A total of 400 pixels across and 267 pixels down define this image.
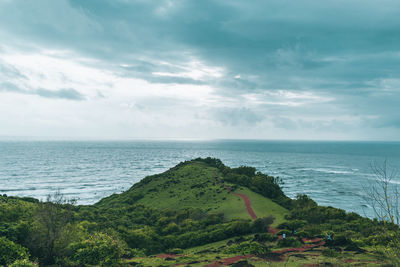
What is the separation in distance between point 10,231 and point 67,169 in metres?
167

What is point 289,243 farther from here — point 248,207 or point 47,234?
point 248,207

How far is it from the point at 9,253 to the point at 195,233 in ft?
105

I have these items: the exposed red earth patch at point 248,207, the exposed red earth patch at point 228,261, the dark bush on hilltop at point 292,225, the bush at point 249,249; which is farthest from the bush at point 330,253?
the exposed red earth patch at point 248,207

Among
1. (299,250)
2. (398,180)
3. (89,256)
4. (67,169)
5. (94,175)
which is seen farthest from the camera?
(67,169)

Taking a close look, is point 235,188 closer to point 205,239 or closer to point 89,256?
point 205,239

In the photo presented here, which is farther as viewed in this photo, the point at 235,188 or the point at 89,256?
the point at 235,188

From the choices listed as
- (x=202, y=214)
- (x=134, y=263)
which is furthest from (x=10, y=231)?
(x=202, y=214)

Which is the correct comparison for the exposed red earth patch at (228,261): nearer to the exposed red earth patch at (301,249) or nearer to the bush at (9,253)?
the exposed red earth patch at (301,249)

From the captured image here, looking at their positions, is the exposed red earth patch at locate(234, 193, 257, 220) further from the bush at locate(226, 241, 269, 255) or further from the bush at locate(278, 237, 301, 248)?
the bush at locate(226, 241, 269, 255)

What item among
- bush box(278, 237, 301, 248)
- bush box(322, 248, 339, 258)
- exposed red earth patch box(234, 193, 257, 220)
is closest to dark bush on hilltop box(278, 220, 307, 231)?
bush box(278, 237, 301, 248)

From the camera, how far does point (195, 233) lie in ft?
171

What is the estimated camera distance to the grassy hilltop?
30922 mm

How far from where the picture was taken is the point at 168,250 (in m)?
46.9

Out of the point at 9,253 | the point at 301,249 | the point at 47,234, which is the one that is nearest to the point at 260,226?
the point at 301,249
